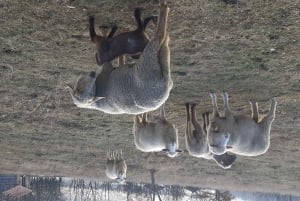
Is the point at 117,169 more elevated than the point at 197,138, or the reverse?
the point at 197,138

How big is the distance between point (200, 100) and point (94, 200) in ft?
16.3

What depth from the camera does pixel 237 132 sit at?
5.07 meters

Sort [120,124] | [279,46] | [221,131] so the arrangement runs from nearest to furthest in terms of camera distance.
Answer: [279,46]
[221,131]
[120,124]

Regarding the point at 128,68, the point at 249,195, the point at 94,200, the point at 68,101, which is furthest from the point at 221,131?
the point at 249,195

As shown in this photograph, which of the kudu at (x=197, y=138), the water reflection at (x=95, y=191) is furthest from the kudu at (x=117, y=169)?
the water reflection at (x=95, y=191)

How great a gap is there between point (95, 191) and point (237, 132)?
5612 mm

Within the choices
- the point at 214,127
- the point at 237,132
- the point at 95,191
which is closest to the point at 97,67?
the point at 214,127

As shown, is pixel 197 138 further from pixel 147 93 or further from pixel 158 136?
pixel 147 93

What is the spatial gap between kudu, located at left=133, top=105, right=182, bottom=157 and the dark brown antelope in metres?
1.13

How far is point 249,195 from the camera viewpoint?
1081cm

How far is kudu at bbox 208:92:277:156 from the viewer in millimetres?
→ 4891

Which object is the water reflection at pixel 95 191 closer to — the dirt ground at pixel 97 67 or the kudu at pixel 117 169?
the dirt ground at pixel 97 67

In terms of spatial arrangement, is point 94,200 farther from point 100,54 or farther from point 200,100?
point 100,54

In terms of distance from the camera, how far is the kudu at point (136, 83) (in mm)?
3746
